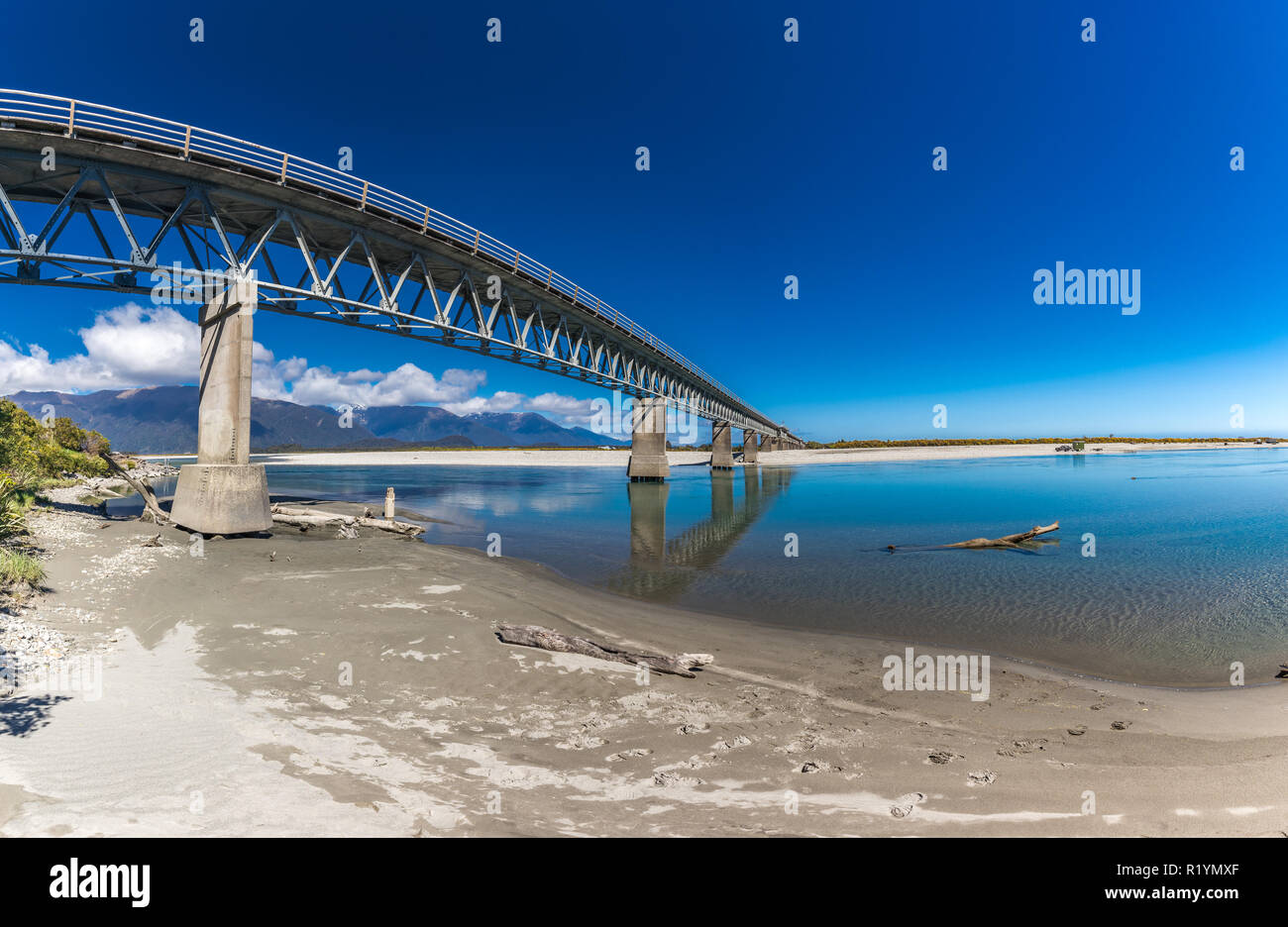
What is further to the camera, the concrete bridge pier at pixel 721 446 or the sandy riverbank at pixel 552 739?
the concrete bridge pier at pixel 721 446

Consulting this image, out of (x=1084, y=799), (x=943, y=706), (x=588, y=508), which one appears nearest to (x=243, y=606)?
(x=943, y=706)

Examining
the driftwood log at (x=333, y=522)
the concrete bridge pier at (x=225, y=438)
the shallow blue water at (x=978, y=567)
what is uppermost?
the concrete bridge pier at (x=225, y=438)

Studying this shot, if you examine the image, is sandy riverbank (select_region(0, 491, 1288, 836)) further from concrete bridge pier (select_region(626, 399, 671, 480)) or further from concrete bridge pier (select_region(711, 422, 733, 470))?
concrete bridge pier (select_region(711, 422, 733, 470))

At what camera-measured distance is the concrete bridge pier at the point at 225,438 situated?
1712 cm

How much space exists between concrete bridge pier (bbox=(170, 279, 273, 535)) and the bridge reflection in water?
12.2m

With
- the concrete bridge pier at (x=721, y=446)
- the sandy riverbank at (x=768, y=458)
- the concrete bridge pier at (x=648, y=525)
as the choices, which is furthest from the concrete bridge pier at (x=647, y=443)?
the sandy riverbank at (x=768, y=458)

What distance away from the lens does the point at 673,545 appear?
73.0 feet

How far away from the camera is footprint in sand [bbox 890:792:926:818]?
14.6 feet

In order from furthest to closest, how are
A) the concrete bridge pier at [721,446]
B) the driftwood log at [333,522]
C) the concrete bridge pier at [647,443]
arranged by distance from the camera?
1. the concrete bridge pier at [721,446]
2. the concrete bridge pier at [647,443]
3. the driftwood log at [333,522]

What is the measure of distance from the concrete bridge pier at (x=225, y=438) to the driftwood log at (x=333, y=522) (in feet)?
10.5

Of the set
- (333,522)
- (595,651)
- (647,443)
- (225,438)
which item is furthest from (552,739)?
(647,443)

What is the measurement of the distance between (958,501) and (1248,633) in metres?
26.3

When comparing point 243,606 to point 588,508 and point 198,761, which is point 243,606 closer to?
point 198,761

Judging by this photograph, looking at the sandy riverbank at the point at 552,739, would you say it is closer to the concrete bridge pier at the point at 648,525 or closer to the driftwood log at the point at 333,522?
the concrete bridge pier at the point at 648,525
